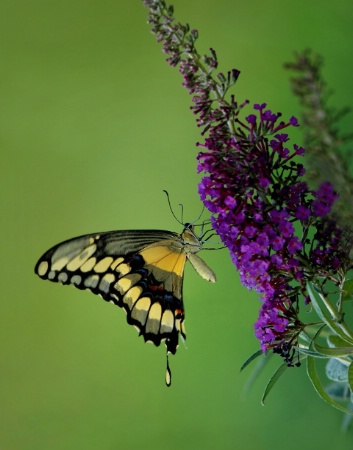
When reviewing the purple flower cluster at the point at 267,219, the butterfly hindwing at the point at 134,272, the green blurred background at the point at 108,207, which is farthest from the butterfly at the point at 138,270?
the green blurred background at the point at 108,207

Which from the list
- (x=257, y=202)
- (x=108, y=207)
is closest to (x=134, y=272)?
(x=257, y=202)

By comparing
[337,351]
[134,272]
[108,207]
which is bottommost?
[337,351]

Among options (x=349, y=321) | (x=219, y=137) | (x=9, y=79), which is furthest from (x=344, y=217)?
(x=9, y=79)

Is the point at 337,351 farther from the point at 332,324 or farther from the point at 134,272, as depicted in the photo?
the point at 134,272

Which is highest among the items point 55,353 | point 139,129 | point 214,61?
point 139,129

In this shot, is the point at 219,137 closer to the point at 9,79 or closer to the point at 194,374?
the point at 194,374

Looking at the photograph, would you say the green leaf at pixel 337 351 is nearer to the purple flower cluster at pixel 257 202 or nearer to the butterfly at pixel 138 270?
the purple flower cluster at pixel 257 202

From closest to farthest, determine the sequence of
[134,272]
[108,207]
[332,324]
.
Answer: [332,324] → [134,272] → [108,207]
